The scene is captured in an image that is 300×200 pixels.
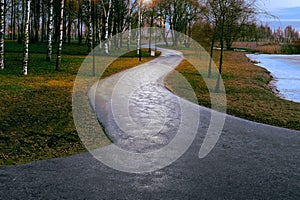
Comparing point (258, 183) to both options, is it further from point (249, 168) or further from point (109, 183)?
point (109, 183)

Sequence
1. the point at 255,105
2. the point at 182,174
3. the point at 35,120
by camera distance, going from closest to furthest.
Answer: the point at 182,174 < the point at 35,120 < the point at 255,105

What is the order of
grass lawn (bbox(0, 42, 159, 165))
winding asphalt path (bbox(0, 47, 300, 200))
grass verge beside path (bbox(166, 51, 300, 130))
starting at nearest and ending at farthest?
winding asphalt path (bbox(0, 47, 300, 200)) → grass lawn (bbox(0, 42, 159, 165)) → grass verge beside path (bbox(166, 51, 300, 130))

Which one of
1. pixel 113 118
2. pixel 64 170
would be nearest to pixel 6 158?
pixel 64 170

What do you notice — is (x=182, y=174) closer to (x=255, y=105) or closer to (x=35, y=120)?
(x=35, y=120)

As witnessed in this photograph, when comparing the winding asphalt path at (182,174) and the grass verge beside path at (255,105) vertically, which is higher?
the grass verge beside path at (255,105)

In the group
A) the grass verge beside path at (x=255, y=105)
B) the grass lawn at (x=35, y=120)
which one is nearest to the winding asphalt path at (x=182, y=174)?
the grass lawn at (x=35, y=120)

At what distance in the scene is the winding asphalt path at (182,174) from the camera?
5.77 meters

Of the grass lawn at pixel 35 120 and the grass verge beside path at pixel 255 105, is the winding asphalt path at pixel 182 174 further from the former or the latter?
the grass verge beside path at pixel 255 105

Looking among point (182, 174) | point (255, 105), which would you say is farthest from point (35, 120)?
point (255, 105)

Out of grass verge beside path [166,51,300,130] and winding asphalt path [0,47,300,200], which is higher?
grass verge beside path [166,51,300,130]

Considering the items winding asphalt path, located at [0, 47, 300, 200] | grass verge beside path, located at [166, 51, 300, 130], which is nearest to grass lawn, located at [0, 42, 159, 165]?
winding asphalt path, located at [0, 47, 300, 200]

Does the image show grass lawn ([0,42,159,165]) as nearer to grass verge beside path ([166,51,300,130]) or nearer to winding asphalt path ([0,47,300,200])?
winding asphalt path ([0,47,300,200])

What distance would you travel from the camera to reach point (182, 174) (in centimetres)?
669

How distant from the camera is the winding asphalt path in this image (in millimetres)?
5766
